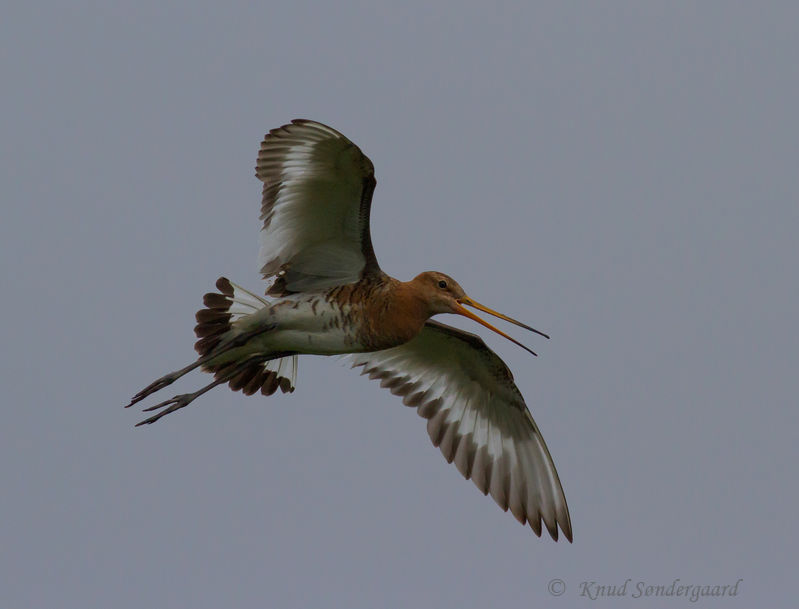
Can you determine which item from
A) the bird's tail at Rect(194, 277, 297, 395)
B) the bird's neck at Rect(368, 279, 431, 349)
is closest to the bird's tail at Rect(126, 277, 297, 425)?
the bird's tail at Rect(194, 277, 297, 395)

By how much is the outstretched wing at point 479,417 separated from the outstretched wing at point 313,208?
61.2 inches

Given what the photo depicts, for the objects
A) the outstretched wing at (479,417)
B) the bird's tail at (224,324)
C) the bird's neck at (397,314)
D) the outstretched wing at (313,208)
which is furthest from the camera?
the outstretched wing at (479,417)

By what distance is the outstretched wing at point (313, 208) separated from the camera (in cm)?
929

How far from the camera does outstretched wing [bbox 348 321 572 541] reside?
11.3m

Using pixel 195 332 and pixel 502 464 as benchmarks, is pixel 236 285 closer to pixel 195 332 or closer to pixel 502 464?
pixel 195 332

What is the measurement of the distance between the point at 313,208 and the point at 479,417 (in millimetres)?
2974

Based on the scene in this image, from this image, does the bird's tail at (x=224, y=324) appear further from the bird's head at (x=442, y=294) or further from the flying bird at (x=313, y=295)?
the bird's head at (x=442, y=294)

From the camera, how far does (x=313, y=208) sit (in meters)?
9.71

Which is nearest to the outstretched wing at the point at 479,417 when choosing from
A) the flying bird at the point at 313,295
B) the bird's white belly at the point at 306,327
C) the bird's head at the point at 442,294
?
the flying bird at the point at 313,295

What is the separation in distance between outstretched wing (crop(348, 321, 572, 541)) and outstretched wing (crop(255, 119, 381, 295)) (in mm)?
1554

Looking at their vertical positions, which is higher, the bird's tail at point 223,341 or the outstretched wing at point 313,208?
the outstretched wing at point 313,208

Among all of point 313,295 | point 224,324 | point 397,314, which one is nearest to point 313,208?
point 313,295

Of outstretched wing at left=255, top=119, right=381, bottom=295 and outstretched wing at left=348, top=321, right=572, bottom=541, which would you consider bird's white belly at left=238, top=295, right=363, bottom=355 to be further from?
outstretched wing at left=348, top=321, right=572, bottom=541

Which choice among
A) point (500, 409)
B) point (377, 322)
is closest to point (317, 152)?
point (377, 322)
